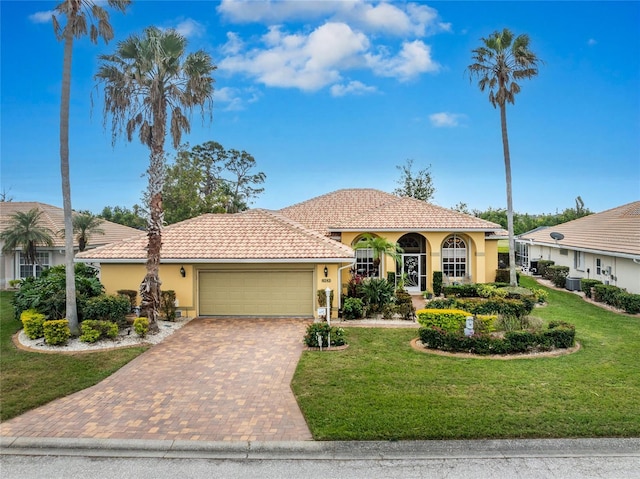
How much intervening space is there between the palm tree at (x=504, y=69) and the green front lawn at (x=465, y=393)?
11.2m

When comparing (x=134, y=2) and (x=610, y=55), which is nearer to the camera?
(x=134, y=2)

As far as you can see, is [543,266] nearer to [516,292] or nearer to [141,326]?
[516,292]

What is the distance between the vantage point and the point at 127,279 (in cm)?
1655

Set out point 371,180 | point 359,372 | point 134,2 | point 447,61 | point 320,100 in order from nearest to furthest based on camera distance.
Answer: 1. point 359,372
2. point 134,2
3. point 447,61
4. point 320,100
5. point 371,180

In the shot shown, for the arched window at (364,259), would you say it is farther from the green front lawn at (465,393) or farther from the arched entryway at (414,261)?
the green front lawn at (465,393)

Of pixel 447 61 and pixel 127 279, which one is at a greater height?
pixel 447 61

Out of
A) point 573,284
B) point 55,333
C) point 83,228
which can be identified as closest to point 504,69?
point 573,284

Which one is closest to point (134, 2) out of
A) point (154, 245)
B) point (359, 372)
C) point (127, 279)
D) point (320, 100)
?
point (154, 245)

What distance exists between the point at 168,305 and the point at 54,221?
17486 mm

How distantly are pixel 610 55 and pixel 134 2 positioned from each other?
2264 centimetres

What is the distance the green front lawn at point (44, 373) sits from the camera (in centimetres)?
847

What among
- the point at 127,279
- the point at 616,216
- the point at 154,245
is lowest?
the point at 127,279

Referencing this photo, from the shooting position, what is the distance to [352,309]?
16.0 meters

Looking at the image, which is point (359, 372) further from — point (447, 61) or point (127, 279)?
point (447, 61)
